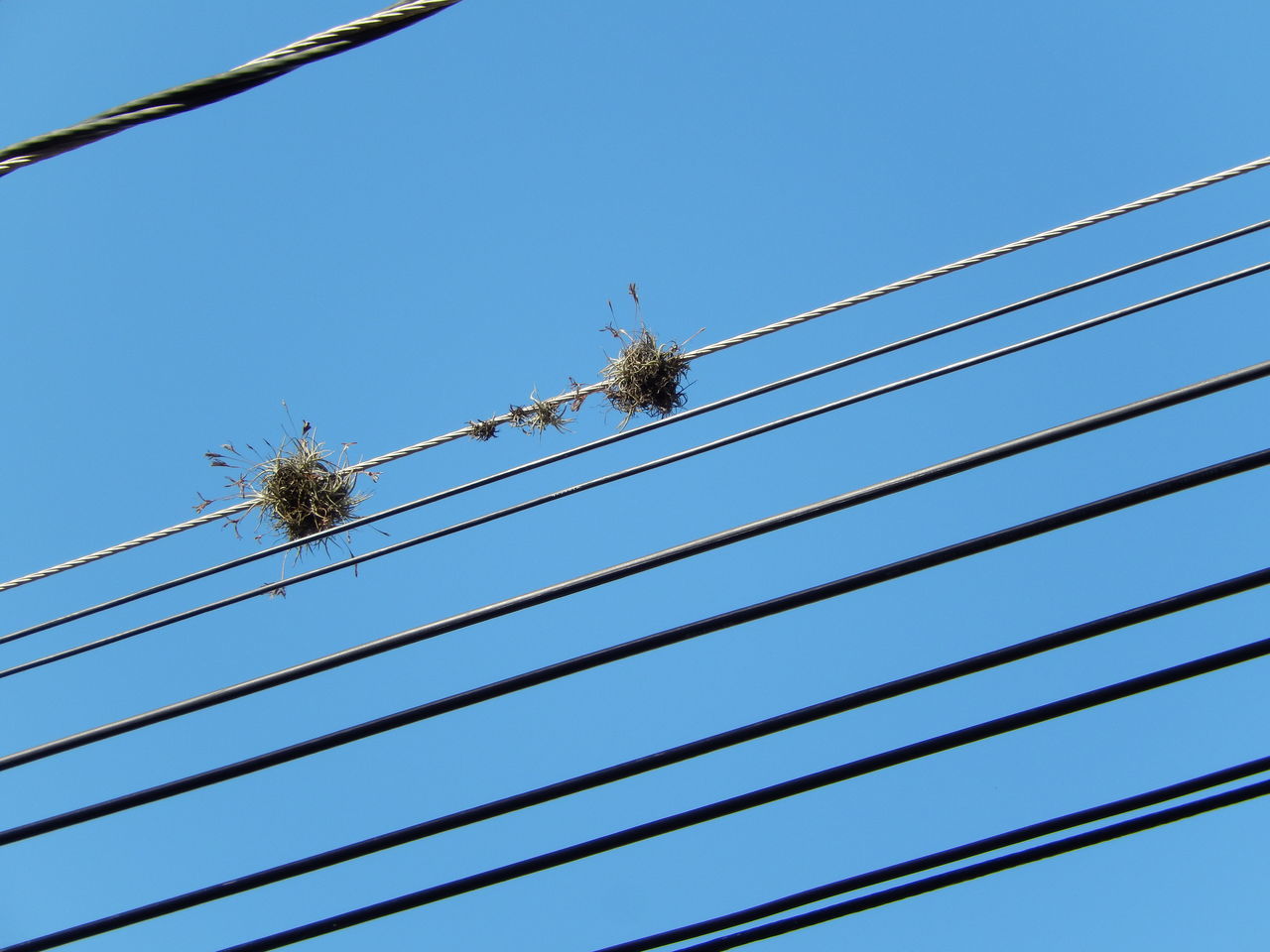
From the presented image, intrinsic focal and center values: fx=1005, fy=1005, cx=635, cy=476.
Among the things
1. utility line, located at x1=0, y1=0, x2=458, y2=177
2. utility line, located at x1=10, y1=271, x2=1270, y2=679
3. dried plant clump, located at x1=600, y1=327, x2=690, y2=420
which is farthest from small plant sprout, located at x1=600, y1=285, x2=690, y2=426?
utility line, located at x1=0, y1=0, x2=458, y2=177

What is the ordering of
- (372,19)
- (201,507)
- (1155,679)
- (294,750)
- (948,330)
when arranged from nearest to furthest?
(372,19) → (1155,679) → (294,750) → (948,330) → (201,507)

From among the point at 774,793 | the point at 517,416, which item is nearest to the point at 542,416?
the point at 517,416

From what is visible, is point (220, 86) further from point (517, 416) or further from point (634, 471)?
point (517, 416)

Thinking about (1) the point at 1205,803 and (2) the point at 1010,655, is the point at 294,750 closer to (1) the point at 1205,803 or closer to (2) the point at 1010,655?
(2) the point at 1010,655

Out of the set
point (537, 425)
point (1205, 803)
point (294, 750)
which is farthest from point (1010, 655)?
point (537, 425)

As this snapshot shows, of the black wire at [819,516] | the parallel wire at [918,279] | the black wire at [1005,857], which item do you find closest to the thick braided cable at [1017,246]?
the parallel wire at [918,279]

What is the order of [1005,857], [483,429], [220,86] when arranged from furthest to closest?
[483,429], [1005,857], [220,86]

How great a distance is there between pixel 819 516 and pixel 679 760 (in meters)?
0.65

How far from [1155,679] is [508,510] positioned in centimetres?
174

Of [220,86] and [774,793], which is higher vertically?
[220,86]

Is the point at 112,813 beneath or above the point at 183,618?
beneath

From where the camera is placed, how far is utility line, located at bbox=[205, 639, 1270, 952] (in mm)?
2109

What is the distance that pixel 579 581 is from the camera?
2.39m

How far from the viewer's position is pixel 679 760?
7.39ft
